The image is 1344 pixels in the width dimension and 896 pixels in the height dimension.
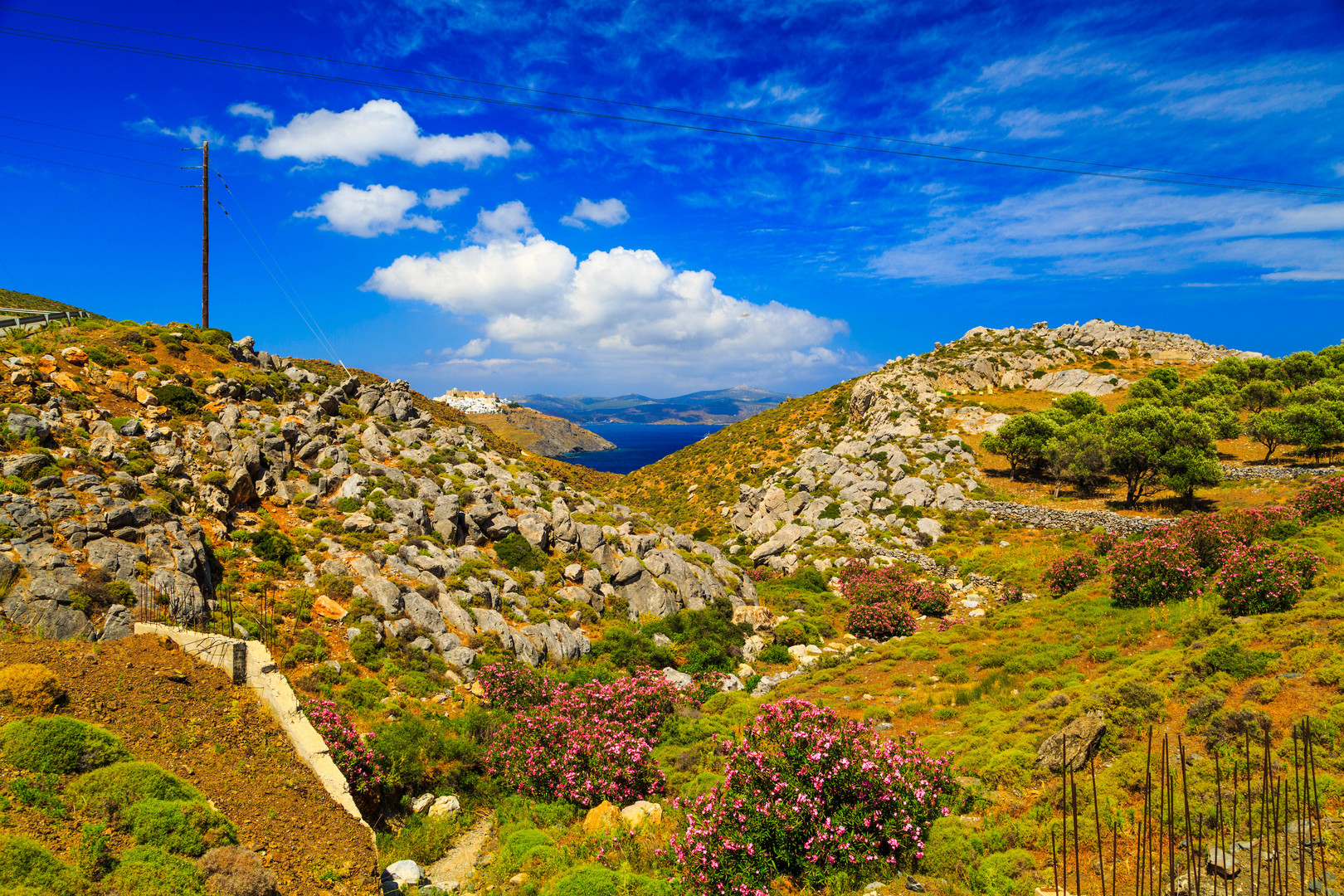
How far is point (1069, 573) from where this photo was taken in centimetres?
2356

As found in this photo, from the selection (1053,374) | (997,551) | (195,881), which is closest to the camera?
(195,881)

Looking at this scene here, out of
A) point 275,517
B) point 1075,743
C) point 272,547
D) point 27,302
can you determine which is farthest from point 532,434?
point 1075,743

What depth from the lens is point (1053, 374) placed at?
6316 cm

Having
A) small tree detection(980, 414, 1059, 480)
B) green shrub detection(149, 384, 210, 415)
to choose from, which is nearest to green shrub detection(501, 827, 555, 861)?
green shrub detection(149, 384, 210, 415)

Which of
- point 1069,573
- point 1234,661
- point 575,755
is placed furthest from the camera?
point 1069,573

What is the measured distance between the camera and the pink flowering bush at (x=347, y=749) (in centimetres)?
1029

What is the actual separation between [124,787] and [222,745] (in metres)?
1.70

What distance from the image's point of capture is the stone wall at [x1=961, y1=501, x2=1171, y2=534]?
29000 mm

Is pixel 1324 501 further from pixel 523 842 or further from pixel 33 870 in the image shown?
pixel 33 870

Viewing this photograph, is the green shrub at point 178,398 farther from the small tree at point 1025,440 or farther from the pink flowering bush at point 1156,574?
the small tree at point 1025,440

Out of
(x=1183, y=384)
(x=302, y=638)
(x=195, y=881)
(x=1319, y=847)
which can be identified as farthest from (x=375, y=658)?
(x=1183, y=384)

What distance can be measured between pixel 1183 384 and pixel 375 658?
2720 inches

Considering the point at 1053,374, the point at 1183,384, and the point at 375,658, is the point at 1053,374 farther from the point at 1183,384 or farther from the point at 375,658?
the point at 375,658

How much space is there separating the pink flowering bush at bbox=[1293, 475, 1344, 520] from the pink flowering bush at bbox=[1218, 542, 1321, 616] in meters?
8.41
